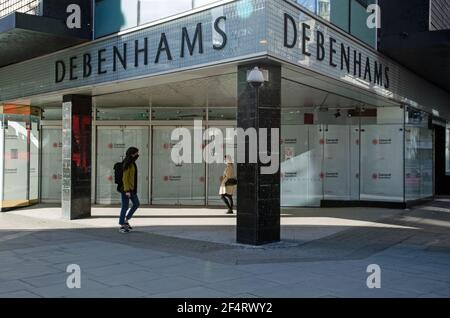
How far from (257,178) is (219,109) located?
8059mm

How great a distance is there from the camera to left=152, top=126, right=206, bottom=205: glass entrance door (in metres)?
17.2

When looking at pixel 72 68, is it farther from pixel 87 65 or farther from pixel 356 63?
pixel 356 63

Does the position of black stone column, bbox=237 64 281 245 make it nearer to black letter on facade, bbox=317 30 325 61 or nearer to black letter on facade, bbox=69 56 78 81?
black letter on facade, bbox=317 30 325 61

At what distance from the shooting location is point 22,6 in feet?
42.1

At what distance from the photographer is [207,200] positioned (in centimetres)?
1708

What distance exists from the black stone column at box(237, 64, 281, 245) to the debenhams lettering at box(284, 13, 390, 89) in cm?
70

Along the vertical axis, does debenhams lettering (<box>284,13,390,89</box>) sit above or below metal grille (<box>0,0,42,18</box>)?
below

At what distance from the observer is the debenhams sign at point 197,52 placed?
31.5 ft

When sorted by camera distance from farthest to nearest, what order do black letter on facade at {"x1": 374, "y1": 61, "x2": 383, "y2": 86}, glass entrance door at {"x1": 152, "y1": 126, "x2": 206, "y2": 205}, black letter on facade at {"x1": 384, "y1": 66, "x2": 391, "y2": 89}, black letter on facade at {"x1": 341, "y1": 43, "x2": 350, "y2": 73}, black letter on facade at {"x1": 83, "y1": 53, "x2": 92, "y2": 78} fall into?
1. glass entrance door at {"x1": 152, "y1": 126, "x2": 206, "y2": 205}
2. black letter on facade at {"x1": 384, "y1": 66, "x2": 391, "y2": 89}
3. black letter on facade at {"x1": 374, "y1": 61, "x2": 383, "y2": 86}
4. black letter on facade at {"x1": 83, "y1": 53, "x2": 92, "y2": 78}
5. black letter on facade at {"x1": 341, "y1": 43, "x2": 350, "y2": 73}

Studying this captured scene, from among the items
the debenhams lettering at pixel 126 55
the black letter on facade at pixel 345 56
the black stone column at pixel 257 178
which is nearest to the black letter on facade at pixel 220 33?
the debenhams lettering at pixel 126 55

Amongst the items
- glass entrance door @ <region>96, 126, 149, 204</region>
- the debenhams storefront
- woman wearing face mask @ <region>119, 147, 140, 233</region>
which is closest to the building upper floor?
the debenhams storefront

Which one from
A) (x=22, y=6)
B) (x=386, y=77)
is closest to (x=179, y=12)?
(x=22, y=6)
